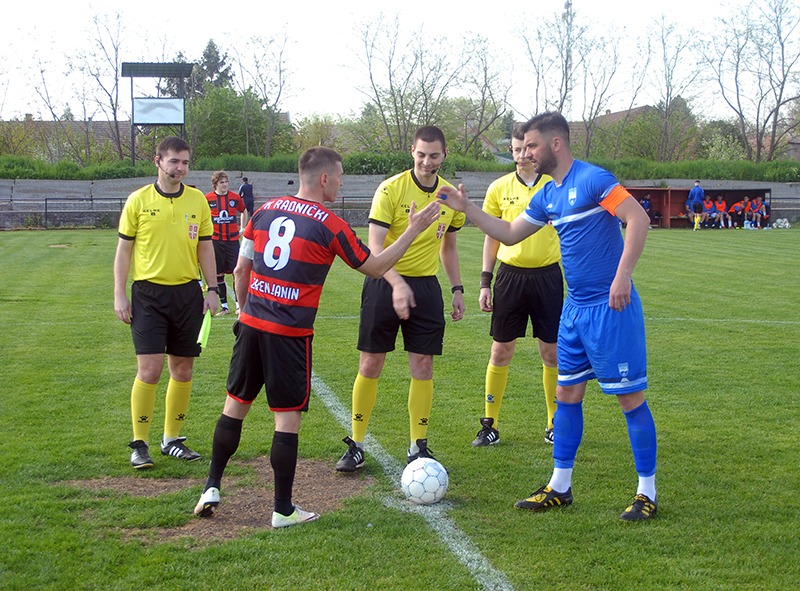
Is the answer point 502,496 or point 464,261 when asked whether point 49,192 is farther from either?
point 502,496

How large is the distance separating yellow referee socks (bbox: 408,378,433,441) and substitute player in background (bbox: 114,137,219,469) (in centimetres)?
151

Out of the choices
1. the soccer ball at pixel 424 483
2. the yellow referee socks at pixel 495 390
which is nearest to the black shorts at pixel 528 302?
the yellow referee socks at pixel 495 390

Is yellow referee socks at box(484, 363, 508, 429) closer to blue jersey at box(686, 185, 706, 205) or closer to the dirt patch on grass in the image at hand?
the dirt patch on grass

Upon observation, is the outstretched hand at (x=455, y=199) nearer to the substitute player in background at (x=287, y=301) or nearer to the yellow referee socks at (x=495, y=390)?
the substitute player in background at (x=287, y=301)

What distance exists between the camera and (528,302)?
5.89 m

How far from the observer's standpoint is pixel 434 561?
378 cm

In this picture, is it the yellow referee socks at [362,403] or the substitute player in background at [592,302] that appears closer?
the substitute player in background at [592,302]

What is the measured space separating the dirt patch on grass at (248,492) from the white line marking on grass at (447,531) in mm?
275

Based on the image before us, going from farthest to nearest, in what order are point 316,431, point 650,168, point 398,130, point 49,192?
point 398,130 < point 650,168 < point 49,192 < point 316,431

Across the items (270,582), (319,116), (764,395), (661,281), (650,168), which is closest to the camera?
(270,582)

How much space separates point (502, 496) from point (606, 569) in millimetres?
1080

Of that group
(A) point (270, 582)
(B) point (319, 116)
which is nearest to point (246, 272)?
(A) point (270, 582)

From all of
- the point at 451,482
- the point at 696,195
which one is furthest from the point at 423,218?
the point at 696,195

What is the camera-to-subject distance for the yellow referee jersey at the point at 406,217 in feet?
17.2
